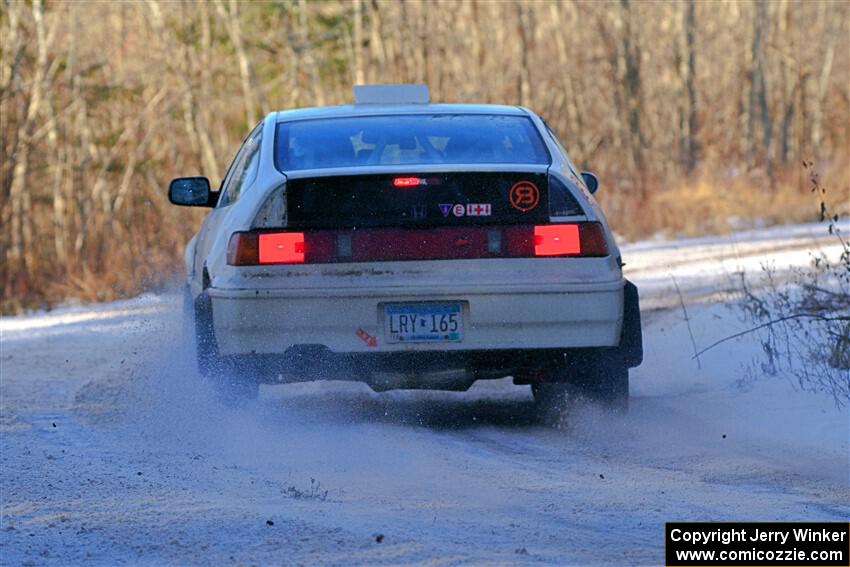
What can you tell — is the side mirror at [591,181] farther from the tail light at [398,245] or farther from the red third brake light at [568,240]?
the tail light at [398,245]

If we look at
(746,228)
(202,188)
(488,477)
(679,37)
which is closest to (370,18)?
(679,37)

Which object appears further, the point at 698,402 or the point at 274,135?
the point at 698,402

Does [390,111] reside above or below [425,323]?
above

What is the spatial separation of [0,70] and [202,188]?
17.1 metres

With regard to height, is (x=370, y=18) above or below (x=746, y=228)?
above

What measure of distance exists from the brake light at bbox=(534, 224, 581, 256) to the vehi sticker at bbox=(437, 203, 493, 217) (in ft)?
0.76

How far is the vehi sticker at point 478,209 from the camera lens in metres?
6.95

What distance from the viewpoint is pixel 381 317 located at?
693 cm

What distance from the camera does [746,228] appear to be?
2314cm

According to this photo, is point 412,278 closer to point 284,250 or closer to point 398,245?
point 398,245

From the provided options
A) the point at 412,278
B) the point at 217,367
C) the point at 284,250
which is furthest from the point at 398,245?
the point at 217,367

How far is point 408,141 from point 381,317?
105cm

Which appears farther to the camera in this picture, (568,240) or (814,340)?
(814,340)

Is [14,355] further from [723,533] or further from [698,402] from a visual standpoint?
[723,533]
